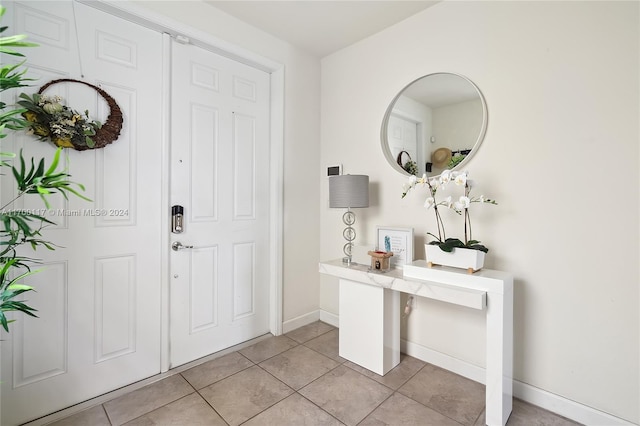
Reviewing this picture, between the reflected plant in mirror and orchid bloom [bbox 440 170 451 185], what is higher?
orchid bloom [bbox 440 170 451 185]

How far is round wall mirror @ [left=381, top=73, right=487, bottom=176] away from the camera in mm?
2055

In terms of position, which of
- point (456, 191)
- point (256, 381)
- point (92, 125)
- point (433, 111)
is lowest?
point (256, 381)

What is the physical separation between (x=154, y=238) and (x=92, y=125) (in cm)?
77

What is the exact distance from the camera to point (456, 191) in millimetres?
2102

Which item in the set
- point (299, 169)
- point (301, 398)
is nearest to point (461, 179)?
point (299, 169)

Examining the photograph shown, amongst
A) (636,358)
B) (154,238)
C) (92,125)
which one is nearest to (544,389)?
(636,358)

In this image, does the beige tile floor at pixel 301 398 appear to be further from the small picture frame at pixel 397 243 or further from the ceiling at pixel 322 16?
the ceiling at pixel 322 16

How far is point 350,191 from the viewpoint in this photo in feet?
7.43

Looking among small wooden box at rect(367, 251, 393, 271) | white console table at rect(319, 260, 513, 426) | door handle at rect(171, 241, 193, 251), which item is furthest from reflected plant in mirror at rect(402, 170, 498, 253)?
door handle at rect(171, 241, 193, 251)

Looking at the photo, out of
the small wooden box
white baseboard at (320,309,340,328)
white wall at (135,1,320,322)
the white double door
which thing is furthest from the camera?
white baseboard at (320,309,340,328)

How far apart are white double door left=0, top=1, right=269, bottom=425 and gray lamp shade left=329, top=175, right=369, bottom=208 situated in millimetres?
747

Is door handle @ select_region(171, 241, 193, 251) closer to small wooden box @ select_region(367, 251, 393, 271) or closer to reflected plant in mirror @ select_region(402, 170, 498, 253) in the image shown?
small wooden box @ select_region(367, 251, 393, 271)

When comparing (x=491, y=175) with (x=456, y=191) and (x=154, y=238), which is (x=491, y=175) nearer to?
(x=456, y=191)

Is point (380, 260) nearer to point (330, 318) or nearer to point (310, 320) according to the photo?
point (330, 318)
